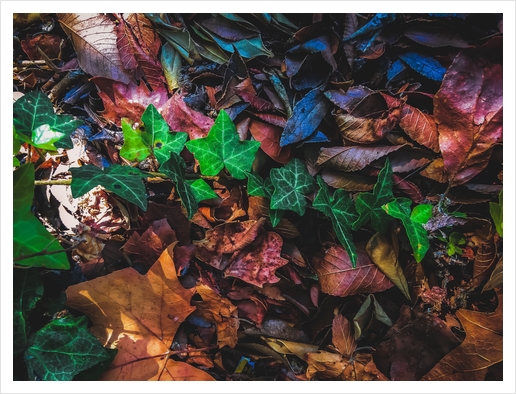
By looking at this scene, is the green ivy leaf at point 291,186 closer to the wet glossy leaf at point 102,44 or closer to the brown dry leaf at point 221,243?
the brown dry leaf at point 221,243

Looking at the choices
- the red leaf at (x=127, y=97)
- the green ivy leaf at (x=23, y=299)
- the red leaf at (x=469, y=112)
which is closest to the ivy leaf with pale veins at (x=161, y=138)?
the red leaf at (x=127, y=97)

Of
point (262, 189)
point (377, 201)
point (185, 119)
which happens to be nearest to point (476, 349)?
point (377, 201)

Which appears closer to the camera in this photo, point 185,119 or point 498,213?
point 498,213

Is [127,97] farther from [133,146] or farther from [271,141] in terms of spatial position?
[271,141]

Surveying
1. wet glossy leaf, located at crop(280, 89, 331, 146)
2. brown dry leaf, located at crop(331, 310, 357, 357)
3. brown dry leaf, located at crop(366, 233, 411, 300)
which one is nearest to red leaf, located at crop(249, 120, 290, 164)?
wet glossy leaf, located at crop(280, 89, 331, 146)

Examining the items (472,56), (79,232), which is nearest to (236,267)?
(79,232)

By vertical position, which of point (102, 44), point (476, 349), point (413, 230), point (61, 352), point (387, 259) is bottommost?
point (476, 349)

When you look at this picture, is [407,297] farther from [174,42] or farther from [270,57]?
[174,42]
